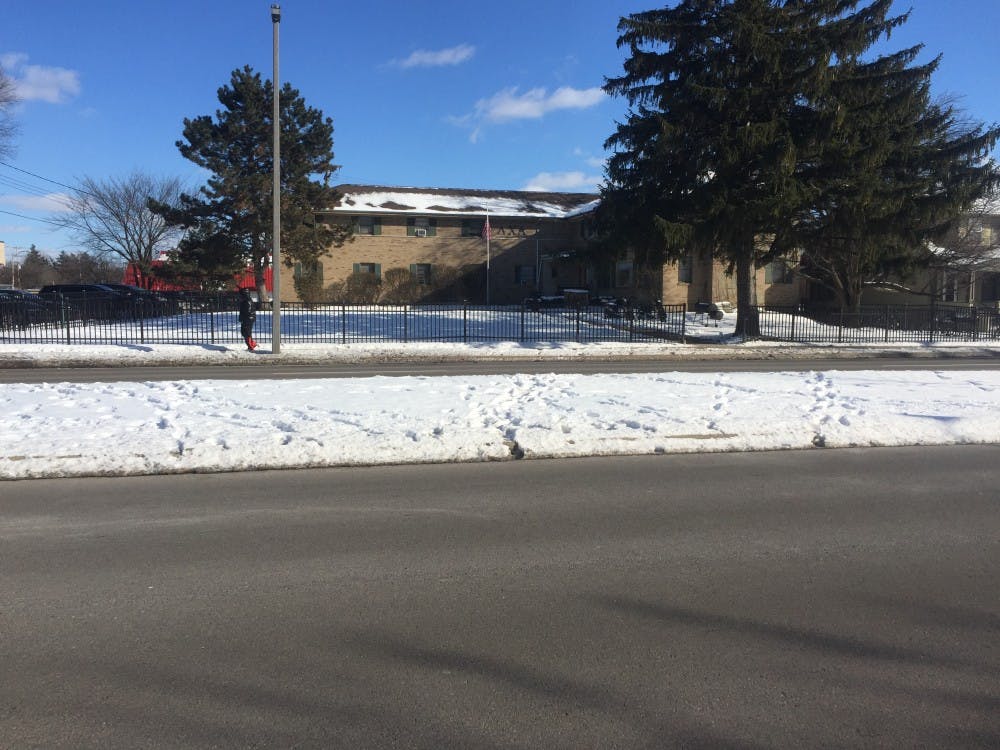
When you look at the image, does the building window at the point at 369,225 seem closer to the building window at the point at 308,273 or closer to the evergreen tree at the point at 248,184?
the building window at the point at 308,273

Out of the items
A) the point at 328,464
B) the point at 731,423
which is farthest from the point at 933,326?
the point at 328,464

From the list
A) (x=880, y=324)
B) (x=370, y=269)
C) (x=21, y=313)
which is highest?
(x=370, y=269)

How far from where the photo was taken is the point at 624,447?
8.59 metres

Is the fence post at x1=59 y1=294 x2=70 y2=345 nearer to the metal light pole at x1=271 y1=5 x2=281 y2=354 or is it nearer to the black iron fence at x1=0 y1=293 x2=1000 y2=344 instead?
the black iron fence at x1=0 y1=293 x2=1000 y2=344

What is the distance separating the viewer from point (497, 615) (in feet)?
13.7

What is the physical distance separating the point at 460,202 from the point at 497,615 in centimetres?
4905

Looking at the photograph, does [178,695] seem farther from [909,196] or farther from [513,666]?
[909,196]

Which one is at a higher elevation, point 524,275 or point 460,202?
point 460,202

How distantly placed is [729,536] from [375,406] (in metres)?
5.99

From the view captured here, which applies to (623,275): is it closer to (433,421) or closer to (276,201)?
(276,201)

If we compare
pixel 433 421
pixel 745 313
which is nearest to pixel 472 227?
pixel 745 313

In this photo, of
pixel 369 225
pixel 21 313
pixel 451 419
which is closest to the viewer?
pixel 451 419

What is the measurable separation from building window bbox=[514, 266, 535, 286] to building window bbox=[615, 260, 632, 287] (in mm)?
6517

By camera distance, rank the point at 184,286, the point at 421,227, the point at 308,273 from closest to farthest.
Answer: the point at 184,286
the point at 308,273
the point at 421,227
